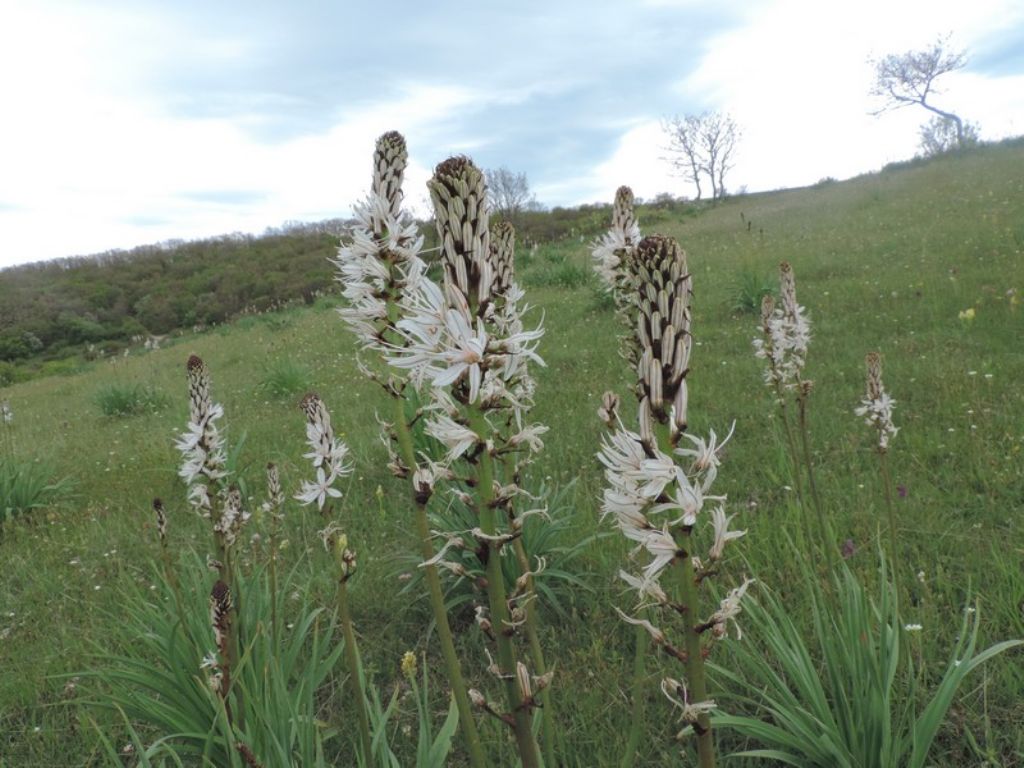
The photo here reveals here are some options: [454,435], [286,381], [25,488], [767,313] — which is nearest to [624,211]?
[767,313]

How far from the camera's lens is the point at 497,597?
5.46 feet

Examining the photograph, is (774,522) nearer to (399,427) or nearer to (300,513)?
(399,427)

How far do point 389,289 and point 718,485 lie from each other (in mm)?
4576

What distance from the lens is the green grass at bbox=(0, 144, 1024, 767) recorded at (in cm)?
377

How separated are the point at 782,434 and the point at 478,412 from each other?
238 inches

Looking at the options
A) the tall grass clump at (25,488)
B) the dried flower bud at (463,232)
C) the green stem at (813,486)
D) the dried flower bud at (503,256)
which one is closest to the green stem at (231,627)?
the dried flower bud at (503,256)

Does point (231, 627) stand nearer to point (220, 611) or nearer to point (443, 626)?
point (220, 611)

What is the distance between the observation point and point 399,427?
86.9 inches

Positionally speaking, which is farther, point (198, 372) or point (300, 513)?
point (300, 513)

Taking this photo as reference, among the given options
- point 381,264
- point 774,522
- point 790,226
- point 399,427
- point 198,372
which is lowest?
point 774,522

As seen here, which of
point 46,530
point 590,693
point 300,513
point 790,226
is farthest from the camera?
point 790,226

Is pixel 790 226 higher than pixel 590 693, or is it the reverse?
pixel 790 226

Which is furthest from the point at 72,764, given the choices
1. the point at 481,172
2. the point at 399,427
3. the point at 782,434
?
the point at 782,434

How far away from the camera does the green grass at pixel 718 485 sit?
377 cm
